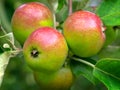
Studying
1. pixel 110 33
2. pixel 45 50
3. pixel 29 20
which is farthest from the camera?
pixel 110 33

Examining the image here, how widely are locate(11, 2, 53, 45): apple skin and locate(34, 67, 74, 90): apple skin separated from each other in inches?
5.5

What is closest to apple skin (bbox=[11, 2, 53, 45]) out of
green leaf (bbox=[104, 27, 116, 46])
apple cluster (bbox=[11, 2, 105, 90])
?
apple cluster (bbox=[11, 2, 105, 90])

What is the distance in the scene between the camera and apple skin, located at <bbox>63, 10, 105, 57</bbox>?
130 cm

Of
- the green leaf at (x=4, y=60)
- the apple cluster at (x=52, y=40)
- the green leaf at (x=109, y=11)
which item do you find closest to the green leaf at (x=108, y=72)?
the apple cluster at (x=52, y=40)

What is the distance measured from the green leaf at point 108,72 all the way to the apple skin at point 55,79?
0.10 m

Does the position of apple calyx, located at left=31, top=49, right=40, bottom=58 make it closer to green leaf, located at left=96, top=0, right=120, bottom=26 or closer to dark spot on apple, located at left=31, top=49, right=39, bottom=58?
dark spot on apple, located at left=31, top=49, right=39, bottom=58

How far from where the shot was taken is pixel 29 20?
134 cm

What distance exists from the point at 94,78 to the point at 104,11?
0.25m

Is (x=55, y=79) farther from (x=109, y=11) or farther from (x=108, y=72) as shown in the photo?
(x=109, y=11)

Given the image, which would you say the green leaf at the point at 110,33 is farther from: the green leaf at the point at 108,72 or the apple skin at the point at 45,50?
the apple skin at the point at 45,50

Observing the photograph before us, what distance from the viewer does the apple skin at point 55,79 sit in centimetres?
136

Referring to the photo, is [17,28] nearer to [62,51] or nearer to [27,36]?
[27,36]

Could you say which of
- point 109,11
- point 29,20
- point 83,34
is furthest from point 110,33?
point 29,20

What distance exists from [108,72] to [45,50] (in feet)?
0.87
